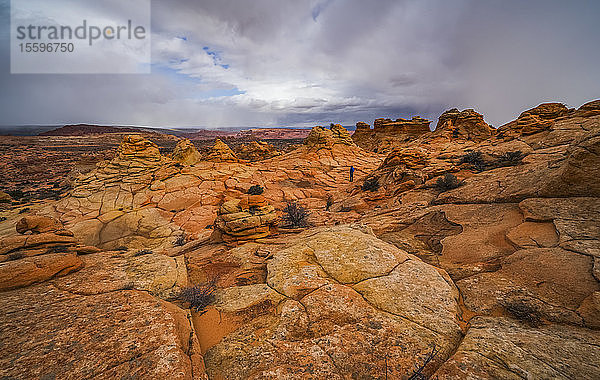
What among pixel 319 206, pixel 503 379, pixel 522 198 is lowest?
pixel 319 206

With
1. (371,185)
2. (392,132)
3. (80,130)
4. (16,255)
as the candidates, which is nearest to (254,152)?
(371,185)

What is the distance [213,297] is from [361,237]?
12.3 feet

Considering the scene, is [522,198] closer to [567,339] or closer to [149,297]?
[567,339]

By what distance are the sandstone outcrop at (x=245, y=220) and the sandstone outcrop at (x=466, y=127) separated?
25.2m

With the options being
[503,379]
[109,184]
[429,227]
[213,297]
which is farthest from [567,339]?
[109,184]

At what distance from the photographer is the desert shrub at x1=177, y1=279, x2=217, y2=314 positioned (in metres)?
4.21

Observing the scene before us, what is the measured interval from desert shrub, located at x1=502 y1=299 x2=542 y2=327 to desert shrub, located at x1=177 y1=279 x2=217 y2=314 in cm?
514

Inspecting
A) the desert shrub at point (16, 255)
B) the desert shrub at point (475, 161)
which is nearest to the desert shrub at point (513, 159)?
the desert shrub at point (475, 161)

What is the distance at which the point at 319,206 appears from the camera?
14.6 m

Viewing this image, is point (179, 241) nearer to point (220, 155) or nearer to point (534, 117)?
point (220, 155)

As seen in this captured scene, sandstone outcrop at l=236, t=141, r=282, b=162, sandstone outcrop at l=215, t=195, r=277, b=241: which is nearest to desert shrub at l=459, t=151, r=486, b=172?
sandstone outcrop at l=215, t=195, r=277, b=241

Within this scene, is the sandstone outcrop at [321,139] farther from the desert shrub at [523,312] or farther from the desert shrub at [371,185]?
the desert shrub at [523,312]

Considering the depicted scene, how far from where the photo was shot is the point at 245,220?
336 inches

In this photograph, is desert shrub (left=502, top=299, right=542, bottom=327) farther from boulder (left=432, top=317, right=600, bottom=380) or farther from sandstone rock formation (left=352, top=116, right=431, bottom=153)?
sandstone rock formation (left=352, top=116, right=431, bottom=153)
